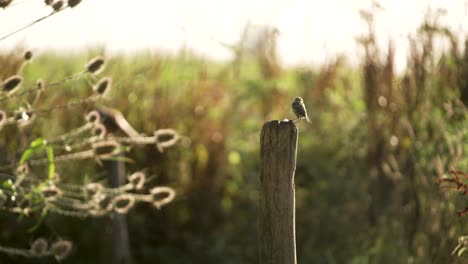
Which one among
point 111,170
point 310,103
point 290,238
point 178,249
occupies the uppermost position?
point 290,238

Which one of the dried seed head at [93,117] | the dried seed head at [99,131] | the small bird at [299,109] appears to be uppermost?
the small bird at [299,109]

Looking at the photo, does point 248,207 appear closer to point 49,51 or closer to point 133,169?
point 133,169

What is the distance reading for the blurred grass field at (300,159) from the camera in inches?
223

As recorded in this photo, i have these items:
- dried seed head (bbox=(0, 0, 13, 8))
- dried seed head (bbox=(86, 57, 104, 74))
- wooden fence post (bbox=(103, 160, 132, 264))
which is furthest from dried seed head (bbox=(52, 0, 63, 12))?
wooden fence post (bbox=(103, 160, 132, 264))

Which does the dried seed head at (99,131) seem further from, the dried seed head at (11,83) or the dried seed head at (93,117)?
the dried seed head at (11,83)

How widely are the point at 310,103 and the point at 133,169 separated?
180cm

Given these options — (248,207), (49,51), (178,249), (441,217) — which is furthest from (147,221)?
(49,51)

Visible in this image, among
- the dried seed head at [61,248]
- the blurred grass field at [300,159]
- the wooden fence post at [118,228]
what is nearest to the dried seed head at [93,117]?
the dried seed head at [61,248]

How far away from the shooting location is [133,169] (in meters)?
6.07

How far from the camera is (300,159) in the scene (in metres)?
6.55

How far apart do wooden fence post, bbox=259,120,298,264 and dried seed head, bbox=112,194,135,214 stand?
1.08m

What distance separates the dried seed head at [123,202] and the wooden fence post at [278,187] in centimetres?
108

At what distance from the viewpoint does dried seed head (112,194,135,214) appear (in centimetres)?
406

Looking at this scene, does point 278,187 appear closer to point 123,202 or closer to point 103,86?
point 103,86
